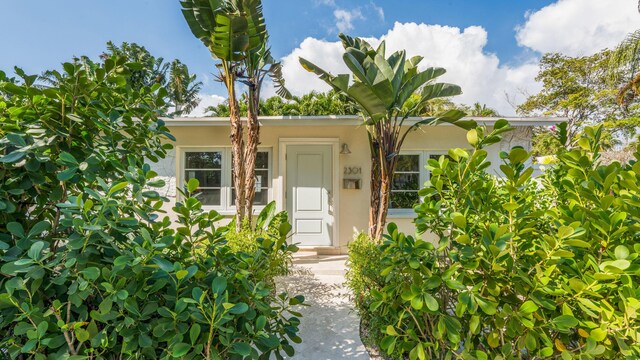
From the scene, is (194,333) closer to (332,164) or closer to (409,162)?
(332,164)

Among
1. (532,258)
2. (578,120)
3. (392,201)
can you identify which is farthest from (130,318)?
(578,120)

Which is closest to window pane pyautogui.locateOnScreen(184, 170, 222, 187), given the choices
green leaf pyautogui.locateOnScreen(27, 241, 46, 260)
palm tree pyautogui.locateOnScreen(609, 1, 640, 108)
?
green leaf pyautogui.locateOnScreen(27, 241, 46, 260)

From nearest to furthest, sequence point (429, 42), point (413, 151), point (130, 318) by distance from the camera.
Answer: point (130, 318) → point (413, 151) → point (429, 42)

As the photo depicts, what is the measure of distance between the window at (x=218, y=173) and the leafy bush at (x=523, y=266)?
561 centimetres

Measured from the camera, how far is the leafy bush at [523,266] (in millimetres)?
1196

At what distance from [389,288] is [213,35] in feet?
15.5

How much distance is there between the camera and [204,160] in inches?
271

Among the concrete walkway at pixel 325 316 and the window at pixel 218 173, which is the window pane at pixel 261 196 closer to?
the window at pixel 218 173

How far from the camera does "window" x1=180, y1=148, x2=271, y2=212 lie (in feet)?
22.4

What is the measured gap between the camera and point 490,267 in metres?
1.38

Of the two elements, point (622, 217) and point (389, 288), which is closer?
point (622, 217)

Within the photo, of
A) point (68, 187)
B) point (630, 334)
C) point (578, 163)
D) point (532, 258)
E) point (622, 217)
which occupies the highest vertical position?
point (578, 163)

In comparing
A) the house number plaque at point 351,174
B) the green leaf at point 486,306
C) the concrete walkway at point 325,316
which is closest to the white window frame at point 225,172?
the house number plaque at point 351,174

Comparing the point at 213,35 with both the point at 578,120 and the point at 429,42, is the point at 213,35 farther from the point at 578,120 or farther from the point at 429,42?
the point at 578,120
